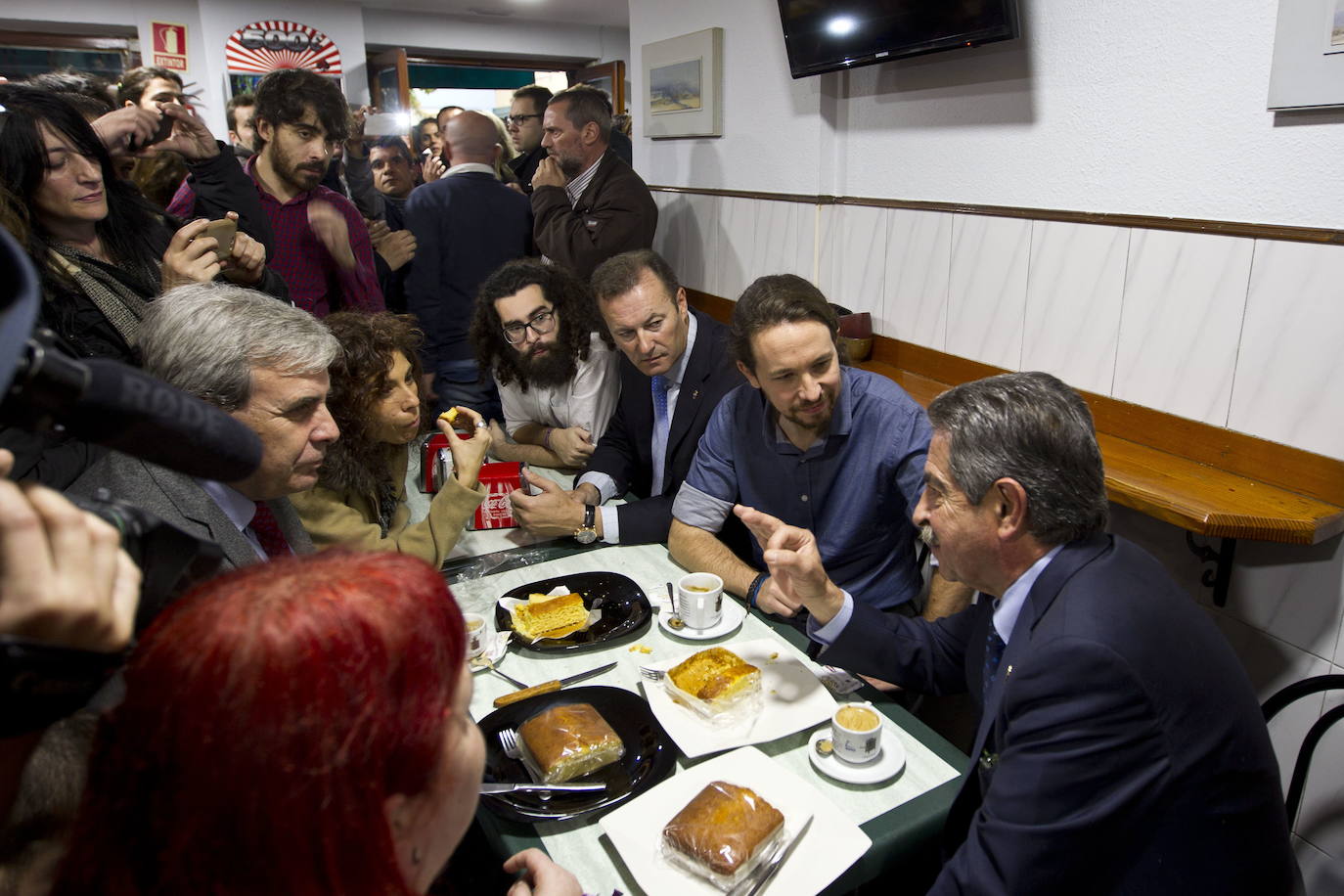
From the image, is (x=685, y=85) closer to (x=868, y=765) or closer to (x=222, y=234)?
(x=222, y=234)

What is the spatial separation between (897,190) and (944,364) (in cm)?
70

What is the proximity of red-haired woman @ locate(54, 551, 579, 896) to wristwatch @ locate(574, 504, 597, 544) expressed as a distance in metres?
1.51

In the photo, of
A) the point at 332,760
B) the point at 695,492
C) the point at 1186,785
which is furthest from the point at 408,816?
→ the point at 695,492

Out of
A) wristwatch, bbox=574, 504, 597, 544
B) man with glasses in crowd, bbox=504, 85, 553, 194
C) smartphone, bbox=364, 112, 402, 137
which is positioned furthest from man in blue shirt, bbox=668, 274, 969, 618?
smartphone, bbox=364, 112, 402, 137

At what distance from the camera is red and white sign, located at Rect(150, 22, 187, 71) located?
724cm

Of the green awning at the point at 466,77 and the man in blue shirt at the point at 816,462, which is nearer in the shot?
the man in blue shirt at the point at 816,462

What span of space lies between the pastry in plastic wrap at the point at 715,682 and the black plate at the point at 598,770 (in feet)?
0.23

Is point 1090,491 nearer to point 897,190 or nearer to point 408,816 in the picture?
point 408,816

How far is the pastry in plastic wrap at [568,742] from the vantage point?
1279 millimetres

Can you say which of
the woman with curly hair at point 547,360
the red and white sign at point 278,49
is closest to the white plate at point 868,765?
the woman with curly hair at point 547,360

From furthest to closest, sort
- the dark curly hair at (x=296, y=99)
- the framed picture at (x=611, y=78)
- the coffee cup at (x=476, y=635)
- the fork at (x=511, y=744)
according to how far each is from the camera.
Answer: the framed picture at (x=611, y=78) < the dark curly hair at (x=296, y=99) < the coffee cup at (x=476, y=635) < the fork at (x=511, y=744)

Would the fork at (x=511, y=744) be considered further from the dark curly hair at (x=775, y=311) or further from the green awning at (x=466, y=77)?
the green awning at (x=466, y=77)

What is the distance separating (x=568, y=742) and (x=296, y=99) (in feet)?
7.89

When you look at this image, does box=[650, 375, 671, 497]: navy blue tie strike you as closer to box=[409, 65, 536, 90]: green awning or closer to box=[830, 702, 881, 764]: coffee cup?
box=[830, 702, 881, 764]: coffee cup
